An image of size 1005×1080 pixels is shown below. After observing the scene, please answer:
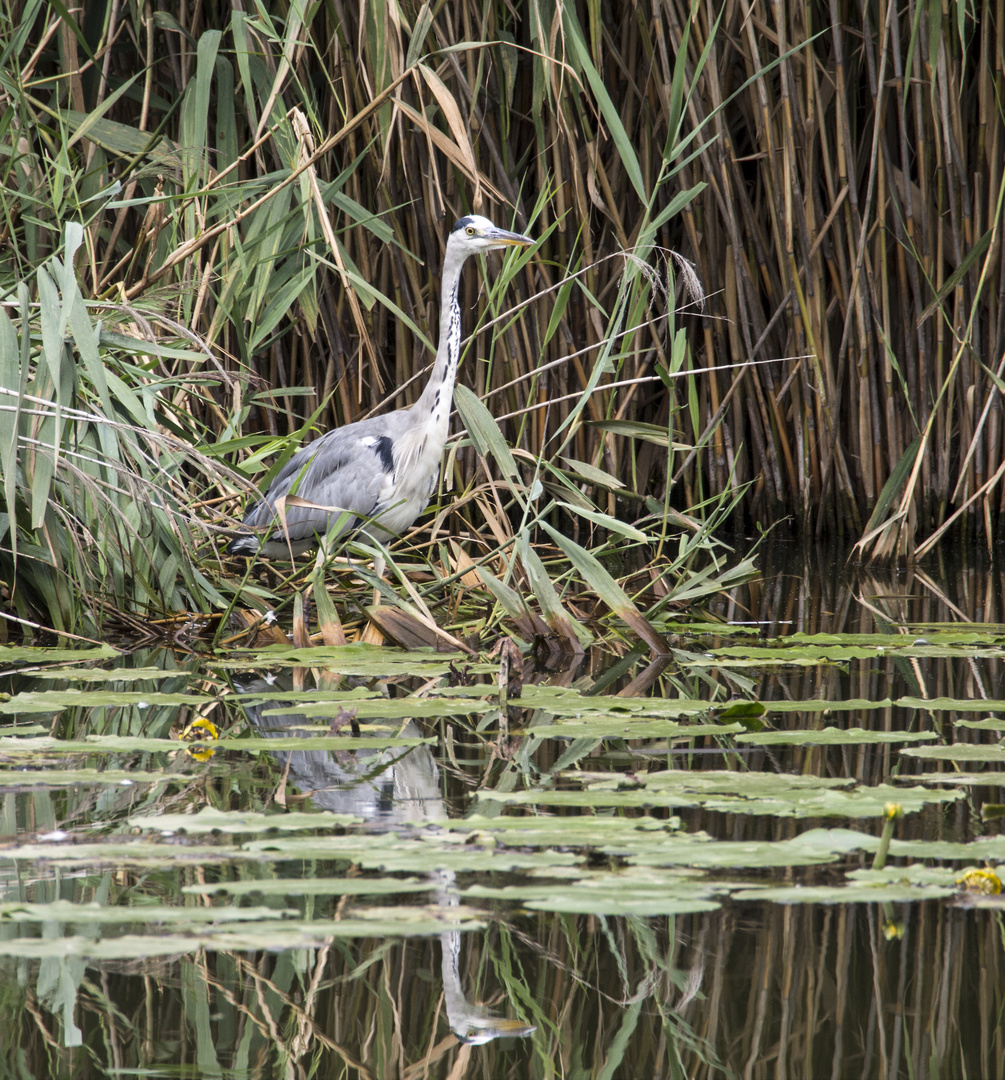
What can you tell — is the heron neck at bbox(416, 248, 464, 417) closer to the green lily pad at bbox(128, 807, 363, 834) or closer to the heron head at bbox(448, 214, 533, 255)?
the heron head at bbox(448, 214, 533, 255)

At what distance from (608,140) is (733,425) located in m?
1.07

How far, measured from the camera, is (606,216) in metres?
4.83

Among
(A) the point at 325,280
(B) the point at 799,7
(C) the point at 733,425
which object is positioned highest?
(B) the point at 799,7

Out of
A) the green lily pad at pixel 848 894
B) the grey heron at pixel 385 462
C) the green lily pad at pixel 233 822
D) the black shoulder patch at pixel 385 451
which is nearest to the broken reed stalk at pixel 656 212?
the grey heron at pixel 385 462

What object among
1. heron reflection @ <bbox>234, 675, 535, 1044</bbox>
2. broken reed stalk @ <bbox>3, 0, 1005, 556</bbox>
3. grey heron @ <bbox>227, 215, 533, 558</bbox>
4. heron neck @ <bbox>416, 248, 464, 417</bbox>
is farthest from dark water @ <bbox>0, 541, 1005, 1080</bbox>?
broken reed stalk @ <bbox>3, 0, 1005, 556</bbox>

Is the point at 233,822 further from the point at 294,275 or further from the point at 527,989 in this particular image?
the point at 294,275

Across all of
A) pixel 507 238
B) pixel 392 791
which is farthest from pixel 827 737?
pixel 507 238

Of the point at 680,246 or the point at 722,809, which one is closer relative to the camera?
the point at 722,809

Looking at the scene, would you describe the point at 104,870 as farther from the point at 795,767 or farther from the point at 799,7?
the point at 799,7

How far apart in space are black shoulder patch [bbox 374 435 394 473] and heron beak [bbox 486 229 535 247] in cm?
60

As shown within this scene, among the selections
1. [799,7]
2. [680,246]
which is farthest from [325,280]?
[799,7]

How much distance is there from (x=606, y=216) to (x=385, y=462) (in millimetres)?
1577

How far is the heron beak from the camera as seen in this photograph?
3.74m

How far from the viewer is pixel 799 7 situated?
4395 millimetres
